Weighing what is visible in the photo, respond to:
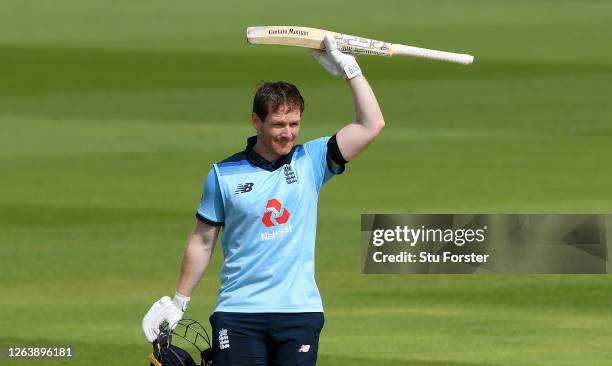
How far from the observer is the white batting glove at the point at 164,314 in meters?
7.54

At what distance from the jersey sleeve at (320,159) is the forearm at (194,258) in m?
0.60

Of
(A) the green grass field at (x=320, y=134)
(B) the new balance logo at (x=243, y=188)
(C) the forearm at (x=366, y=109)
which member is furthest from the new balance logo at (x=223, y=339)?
(A) the green grass field at (x=320, y=134)

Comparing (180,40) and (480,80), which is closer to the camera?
(480,80)

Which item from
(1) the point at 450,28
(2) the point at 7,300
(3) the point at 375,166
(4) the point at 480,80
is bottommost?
(2) the point at 7,300

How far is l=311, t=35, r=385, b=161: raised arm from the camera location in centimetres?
735

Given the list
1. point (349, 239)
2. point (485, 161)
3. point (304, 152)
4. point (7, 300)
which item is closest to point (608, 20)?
point (485, 161)

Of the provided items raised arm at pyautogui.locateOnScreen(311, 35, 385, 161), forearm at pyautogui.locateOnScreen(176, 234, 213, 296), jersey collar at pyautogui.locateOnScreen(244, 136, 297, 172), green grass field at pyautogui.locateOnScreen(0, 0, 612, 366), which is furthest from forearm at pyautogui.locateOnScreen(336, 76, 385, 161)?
green grass field at pyautogui.locateOnScreen(0, 0, 612, 366)

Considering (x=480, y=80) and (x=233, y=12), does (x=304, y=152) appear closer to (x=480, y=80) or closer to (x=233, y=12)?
(x=480, y=80)

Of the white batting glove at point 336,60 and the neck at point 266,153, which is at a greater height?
the white batting glove at point 336,60

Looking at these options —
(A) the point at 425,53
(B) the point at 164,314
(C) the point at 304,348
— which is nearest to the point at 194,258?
(B) the point at 164,314

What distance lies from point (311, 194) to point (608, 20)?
817 inches

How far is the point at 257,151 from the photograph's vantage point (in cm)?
738

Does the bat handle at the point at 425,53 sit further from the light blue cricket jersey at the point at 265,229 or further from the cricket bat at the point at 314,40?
the light blue cricket jersey at the point at 265,229

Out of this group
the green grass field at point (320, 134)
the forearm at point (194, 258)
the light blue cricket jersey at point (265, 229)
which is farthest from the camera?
the green grass field at point (320, 134)
